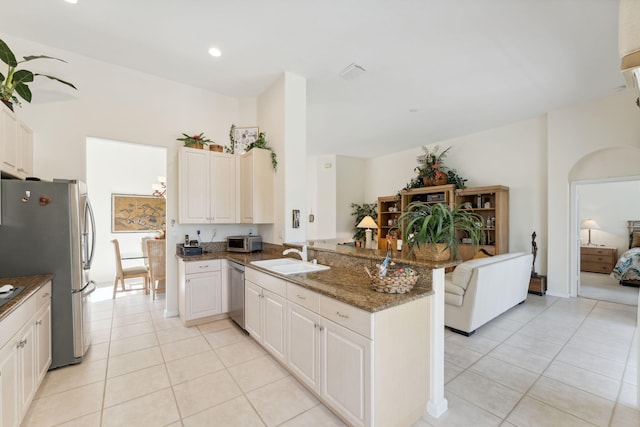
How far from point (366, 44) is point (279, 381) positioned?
3.31 m

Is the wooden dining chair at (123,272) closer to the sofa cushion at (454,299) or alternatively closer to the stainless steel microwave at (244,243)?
the stainless steel microwave at (244,243)

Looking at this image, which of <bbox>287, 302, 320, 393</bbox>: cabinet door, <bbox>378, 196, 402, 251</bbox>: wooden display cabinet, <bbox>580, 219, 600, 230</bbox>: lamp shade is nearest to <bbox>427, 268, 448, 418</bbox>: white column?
<bbox>287, 302, 320, 393</bbox>: cabinet door

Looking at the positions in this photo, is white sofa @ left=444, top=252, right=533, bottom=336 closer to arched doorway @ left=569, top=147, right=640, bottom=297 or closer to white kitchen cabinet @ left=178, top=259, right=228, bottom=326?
arched doorway @ left=569, top=147, right=640, bottom=297

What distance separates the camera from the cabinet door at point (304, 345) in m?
1.93

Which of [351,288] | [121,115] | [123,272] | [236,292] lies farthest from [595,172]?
[123,272]

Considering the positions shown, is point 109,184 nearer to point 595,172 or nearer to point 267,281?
point 267,281

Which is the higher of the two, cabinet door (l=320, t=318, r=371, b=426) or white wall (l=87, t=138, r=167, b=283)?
white wall (l=87, t=138, r=167, b=283)

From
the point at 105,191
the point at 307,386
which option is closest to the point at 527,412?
the point at 307,386

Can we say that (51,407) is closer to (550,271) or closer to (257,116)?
(257,116)

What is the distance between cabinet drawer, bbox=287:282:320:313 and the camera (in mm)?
1931

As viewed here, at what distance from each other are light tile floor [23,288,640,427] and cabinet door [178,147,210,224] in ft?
4.62

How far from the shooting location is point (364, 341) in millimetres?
1548

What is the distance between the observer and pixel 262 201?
3.73m

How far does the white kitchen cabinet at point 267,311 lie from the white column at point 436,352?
1.15 m
